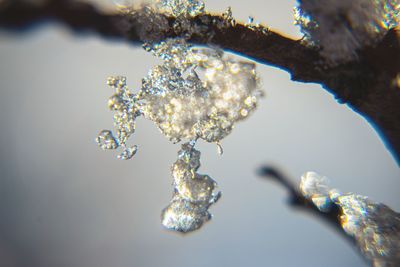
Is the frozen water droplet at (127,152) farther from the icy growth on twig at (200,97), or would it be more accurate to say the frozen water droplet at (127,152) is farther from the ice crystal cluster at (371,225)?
the ice crystal cluster at (371,225)

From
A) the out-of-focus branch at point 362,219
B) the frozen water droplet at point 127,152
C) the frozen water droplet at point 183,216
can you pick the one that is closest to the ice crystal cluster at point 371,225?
the out-of-focus branch at point 362,219

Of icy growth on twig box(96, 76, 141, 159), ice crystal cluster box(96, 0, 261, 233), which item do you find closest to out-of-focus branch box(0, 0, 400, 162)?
ice crystal cluster box(96, 0, 261, 233)

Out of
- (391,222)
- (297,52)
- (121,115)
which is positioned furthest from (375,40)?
(121,115)

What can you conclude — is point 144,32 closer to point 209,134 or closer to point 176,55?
point 176,55

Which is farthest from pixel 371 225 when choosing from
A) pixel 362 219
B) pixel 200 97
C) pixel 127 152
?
pixel 127 152

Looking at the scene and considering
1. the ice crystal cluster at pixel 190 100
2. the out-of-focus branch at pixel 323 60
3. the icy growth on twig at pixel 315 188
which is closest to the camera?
the out-of-focus branch at pixel 323 60
